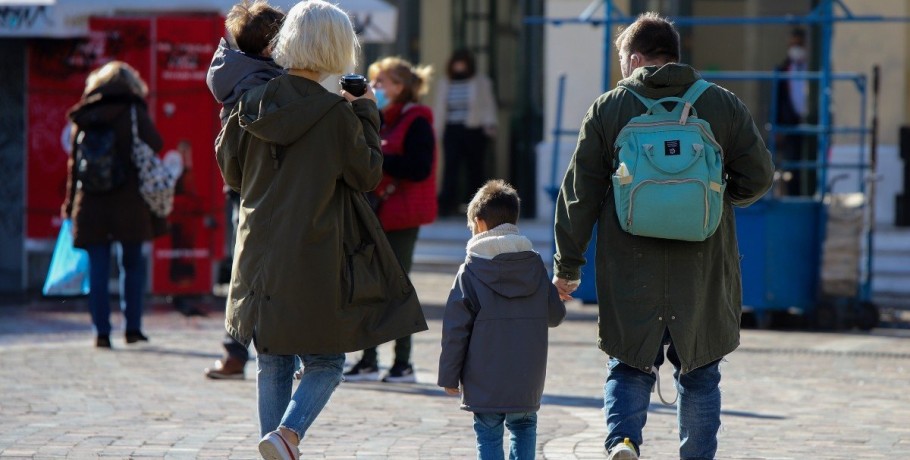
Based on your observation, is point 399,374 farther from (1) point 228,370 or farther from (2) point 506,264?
(2) point 506,264

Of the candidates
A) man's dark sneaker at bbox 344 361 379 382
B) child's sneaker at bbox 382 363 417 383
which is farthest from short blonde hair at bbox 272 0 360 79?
man's dark sneaker at bbox 344 361 379 382

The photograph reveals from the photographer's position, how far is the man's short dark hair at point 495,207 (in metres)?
5.00

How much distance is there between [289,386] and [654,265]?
1.25 m

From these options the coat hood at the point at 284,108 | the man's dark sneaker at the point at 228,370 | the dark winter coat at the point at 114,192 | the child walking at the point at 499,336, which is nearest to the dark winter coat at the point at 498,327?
the child walking at the point at 499,336

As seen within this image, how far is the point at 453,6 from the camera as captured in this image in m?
17.2

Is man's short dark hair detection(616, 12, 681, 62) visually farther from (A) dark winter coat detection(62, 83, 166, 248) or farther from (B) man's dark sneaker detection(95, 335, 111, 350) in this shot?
(B) man's dark sneaker detection(95, 335, 111, 350)

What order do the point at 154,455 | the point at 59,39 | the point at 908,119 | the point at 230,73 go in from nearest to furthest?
the point at 230,73 < the point at 154,455 < the point at 59,39 < the point at 908,119

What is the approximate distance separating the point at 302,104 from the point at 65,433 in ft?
7.73

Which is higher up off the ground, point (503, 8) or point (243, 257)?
point (503, 8)

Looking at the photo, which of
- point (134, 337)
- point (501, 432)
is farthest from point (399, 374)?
point (501, 432)

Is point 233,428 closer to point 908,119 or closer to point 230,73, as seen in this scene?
point 230,73

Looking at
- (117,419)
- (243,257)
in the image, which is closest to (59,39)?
(117,419)

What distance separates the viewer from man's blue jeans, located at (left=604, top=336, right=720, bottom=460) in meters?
5.01

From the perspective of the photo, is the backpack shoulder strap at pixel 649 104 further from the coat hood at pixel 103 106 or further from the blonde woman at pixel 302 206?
the coat hood at pixel 103 106
